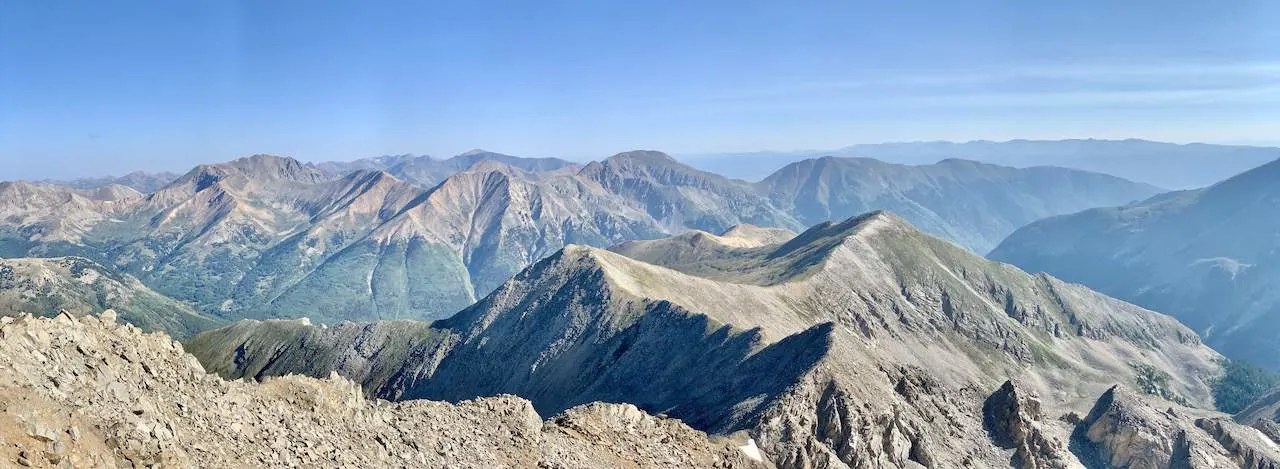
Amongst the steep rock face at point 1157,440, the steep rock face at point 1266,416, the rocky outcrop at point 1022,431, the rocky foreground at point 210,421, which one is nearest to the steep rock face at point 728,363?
the rocky outcrop at point 1022,431

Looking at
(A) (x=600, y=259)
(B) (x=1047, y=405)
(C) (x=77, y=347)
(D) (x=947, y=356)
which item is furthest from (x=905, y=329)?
(C) (x=77, y=347)

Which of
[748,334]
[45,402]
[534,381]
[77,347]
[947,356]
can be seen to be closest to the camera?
[45,402]

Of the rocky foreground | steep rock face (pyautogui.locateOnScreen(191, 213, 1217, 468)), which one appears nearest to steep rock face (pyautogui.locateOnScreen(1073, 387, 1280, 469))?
steep rock face (pyautogui.locateOnScreen(191, 213, 1217, 468))

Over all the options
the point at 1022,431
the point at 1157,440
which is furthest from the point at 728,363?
the point at 1157,440

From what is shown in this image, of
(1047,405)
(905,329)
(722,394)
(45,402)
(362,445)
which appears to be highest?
(45,402)

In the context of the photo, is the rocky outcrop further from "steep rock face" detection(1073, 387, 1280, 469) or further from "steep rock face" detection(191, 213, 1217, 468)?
"steep rock face" detection(1073, 387, 1280, 469)

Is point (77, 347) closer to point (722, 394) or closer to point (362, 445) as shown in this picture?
point (362, 445)
